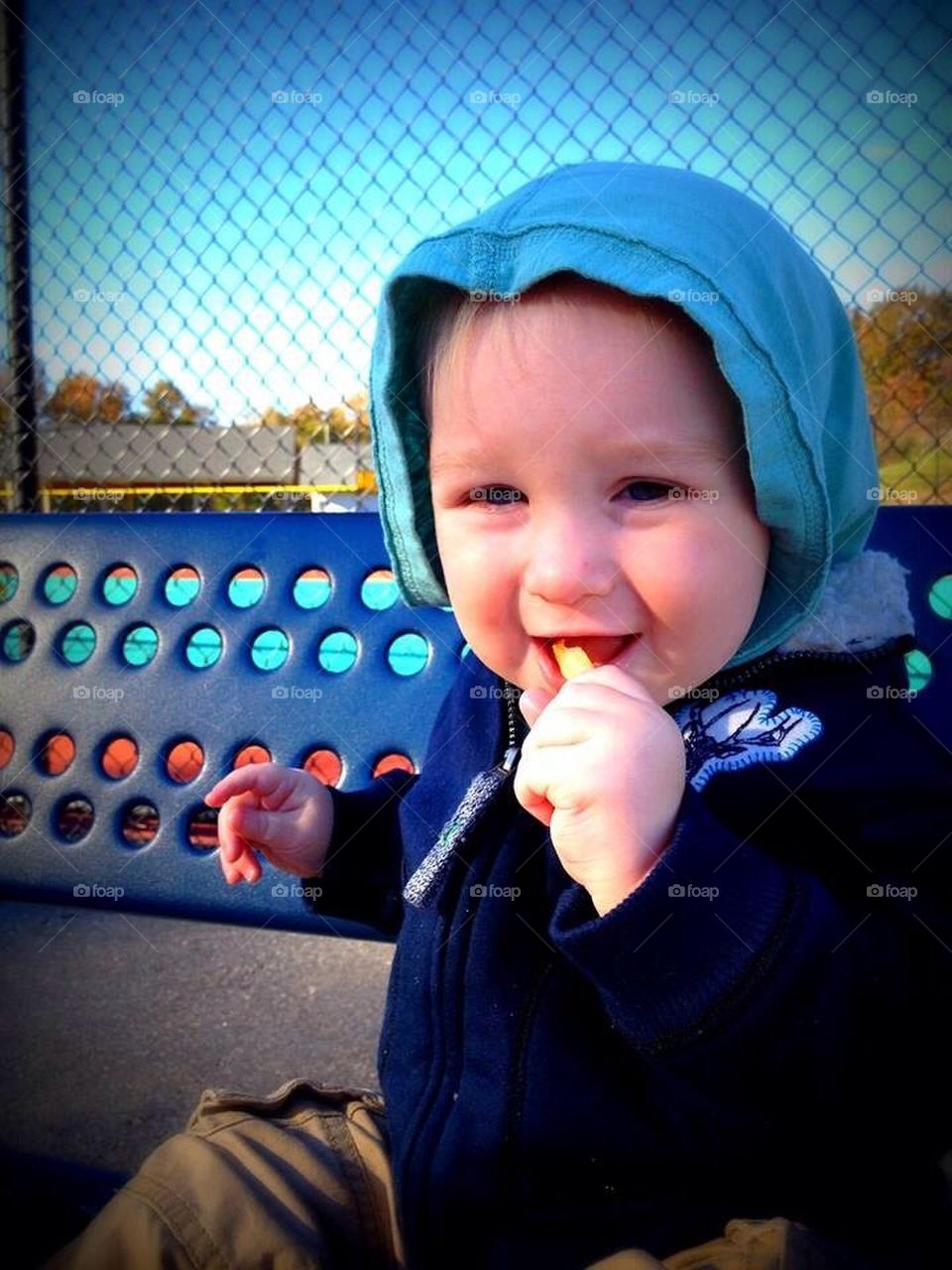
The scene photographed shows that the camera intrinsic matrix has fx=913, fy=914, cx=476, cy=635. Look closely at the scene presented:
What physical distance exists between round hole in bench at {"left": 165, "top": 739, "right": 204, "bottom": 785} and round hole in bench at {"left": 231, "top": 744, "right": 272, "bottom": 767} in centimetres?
5

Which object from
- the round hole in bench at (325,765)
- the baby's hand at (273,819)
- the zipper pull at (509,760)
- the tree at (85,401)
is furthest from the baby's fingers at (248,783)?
the tree at (85,401)

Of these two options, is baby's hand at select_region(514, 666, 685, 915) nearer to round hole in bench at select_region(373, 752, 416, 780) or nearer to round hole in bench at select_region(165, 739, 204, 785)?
round hole in bench at select_region(373, 752, 416, 780)

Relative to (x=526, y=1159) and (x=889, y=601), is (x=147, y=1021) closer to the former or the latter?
(x=526, y=1159)

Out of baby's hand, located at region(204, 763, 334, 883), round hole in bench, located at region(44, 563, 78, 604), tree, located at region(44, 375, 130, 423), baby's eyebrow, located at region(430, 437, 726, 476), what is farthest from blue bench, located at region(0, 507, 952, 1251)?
tree, located at region(44, 375, 130, 423)

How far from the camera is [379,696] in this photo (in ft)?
3.98

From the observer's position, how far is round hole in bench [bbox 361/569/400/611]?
49.6 inches

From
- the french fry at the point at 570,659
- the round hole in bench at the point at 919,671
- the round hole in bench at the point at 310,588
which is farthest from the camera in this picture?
the round hole in bench at the point at 310,588

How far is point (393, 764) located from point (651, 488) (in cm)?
65

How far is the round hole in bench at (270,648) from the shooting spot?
1.28 m

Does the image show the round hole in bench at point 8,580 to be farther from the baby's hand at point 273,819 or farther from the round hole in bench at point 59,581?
the baby's hand at point 273,819

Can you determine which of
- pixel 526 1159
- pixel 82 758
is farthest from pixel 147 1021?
pixel 526 1159

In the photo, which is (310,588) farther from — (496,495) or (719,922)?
(719,922)

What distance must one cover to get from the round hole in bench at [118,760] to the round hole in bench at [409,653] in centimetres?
39

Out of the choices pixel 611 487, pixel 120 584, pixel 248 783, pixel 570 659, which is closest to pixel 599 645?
pixel 570 659
